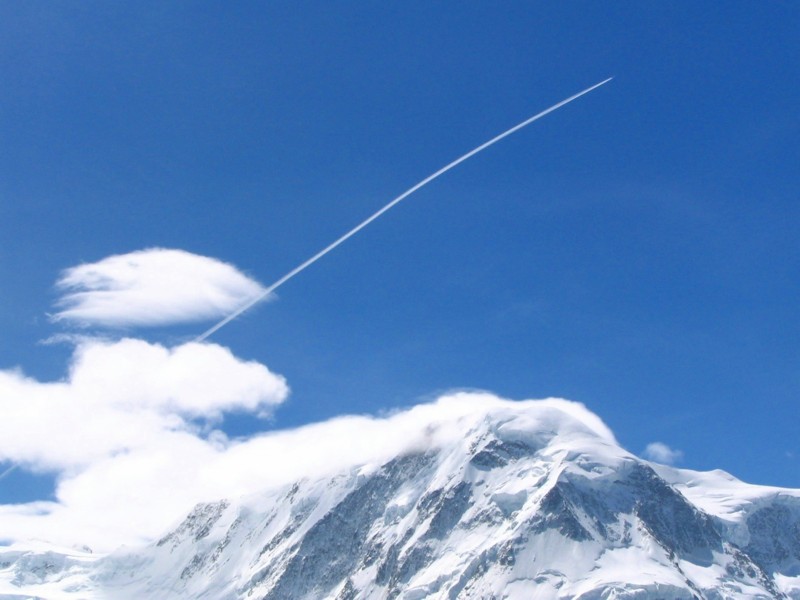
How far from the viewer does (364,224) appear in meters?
110

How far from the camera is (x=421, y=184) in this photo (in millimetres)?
113125

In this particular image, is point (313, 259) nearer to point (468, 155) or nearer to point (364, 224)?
point (364, 224)

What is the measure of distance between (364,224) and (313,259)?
7002 mm

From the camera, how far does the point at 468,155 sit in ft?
374

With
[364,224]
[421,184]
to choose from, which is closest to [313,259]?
[364,224]

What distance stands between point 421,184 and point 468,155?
571 centimetres

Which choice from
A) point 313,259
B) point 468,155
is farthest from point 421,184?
point 313,259

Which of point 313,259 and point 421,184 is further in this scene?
point 421,184

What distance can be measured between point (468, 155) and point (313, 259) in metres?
20.2

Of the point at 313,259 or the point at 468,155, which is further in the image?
the point at 468,155

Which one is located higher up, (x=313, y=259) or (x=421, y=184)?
(x=421, y=184)

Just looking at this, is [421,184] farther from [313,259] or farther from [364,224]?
[313,259]

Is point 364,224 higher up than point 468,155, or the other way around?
point 468,155

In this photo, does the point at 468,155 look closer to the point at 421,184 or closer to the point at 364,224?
the point at 421,184
